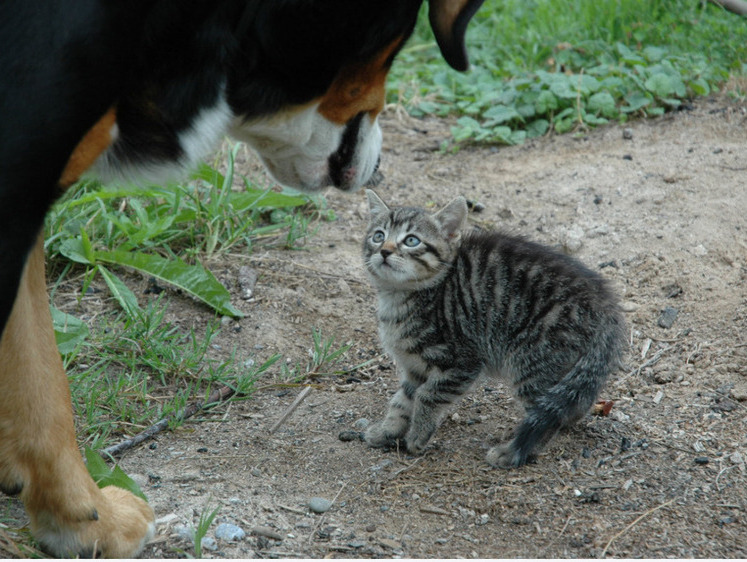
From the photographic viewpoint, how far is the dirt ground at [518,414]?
10.1 ft

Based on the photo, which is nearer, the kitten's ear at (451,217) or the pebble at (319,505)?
the pebble at (319,505)

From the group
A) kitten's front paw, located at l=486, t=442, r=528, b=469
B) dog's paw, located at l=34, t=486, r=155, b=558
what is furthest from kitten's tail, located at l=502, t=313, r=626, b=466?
dog's paw, located at l=34, t=486, r=155, b=558

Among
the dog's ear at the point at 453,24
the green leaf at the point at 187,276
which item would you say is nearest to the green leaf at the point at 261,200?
the green leaf at the point at 187,276

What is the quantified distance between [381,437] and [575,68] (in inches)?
165

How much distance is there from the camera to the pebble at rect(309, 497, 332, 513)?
3.19 metres

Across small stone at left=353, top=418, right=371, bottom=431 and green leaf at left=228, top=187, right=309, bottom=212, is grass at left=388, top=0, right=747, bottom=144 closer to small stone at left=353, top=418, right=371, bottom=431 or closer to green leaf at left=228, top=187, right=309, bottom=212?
green leaf at left=228, top=187, right=309, bottom=212

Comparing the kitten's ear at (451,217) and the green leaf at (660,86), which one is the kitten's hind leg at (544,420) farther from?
the green leaf at (660,86)

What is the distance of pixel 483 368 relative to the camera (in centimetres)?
378

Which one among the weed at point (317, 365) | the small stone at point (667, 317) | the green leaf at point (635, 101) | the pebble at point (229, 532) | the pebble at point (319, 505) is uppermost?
the green leaf at point (635, 101)

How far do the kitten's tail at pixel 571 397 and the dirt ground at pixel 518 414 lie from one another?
0.37 feet

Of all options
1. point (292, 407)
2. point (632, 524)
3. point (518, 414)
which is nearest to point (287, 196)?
point (292, 407)

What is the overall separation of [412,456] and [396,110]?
3.97 metres

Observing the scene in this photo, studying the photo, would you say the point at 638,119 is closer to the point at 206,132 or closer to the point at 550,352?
the point at 550,352

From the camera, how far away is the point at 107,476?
309 centimetres
